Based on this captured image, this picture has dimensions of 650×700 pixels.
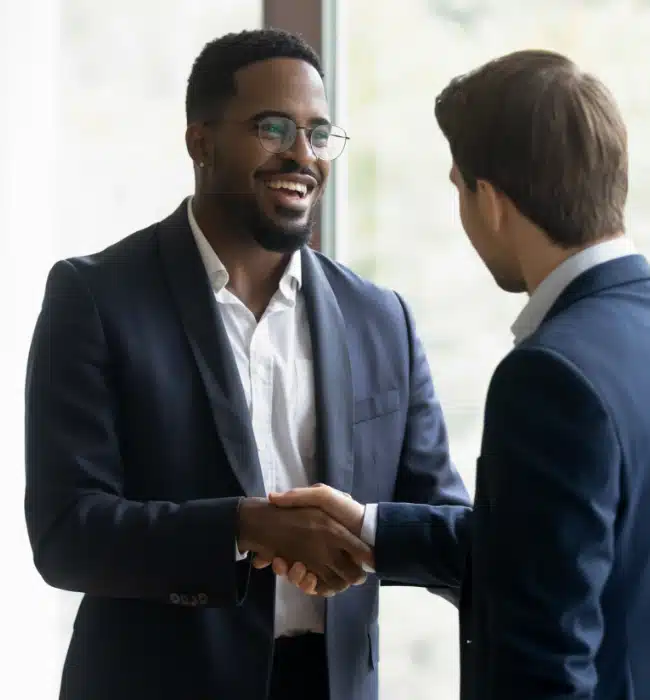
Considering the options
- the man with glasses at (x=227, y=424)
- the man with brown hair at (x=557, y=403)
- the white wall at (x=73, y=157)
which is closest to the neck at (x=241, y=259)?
the man with glasses at (x=227, y=424)

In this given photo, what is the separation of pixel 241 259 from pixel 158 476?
1.23 ft

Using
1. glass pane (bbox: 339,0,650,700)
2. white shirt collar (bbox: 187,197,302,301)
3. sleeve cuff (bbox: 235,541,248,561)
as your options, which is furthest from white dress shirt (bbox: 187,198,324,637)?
glass pane (bbox: 339,0,650,700)

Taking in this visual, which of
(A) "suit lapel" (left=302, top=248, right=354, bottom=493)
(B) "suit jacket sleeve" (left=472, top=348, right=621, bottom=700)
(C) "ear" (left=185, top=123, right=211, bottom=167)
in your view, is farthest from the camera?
(C) "ear" (left=185, top=123, right=211, bottom=167)

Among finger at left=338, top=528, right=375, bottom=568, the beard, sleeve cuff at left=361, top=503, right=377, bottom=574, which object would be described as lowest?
finger at left=338, top=528, right=375, bottom=568

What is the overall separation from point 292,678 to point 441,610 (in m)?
0.98

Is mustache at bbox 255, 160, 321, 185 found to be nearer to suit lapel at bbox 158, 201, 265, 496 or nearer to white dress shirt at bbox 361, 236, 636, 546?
suit lapel at bbox 158, 201, 265, 496

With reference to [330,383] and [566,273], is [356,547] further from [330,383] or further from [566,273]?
[566,273]

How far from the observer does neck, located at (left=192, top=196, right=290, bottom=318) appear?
178cm

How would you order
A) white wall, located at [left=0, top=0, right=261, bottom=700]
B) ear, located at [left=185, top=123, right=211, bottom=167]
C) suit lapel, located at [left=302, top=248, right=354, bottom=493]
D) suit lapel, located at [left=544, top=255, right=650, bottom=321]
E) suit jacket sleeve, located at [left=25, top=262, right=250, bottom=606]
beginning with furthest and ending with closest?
white wall, located at [left=0, top=0, right=261, bottom=700] < ear, located at [left=185, top=123, right=211, bottom=167] < suit lapel, located at [left=302, top=248, right=354, bottom=493] < suit jacket sleeve, located at [left=25, top=262, right=250, bottom=606] < suit lapel, located at [left=544, top=255, right=650, bottom=321]

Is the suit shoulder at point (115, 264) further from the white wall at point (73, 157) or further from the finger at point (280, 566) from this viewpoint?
the white wall at point (73, 157)

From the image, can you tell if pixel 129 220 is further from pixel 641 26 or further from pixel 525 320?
pixel 525 320

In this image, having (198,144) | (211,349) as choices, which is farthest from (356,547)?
(198,144)

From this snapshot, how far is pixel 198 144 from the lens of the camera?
71.6 inches

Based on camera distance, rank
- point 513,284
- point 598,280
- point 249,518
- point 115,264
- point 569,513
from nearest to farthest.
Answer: point 569,513, point 598,280, point 513,284, point 249,518, point 115,264
